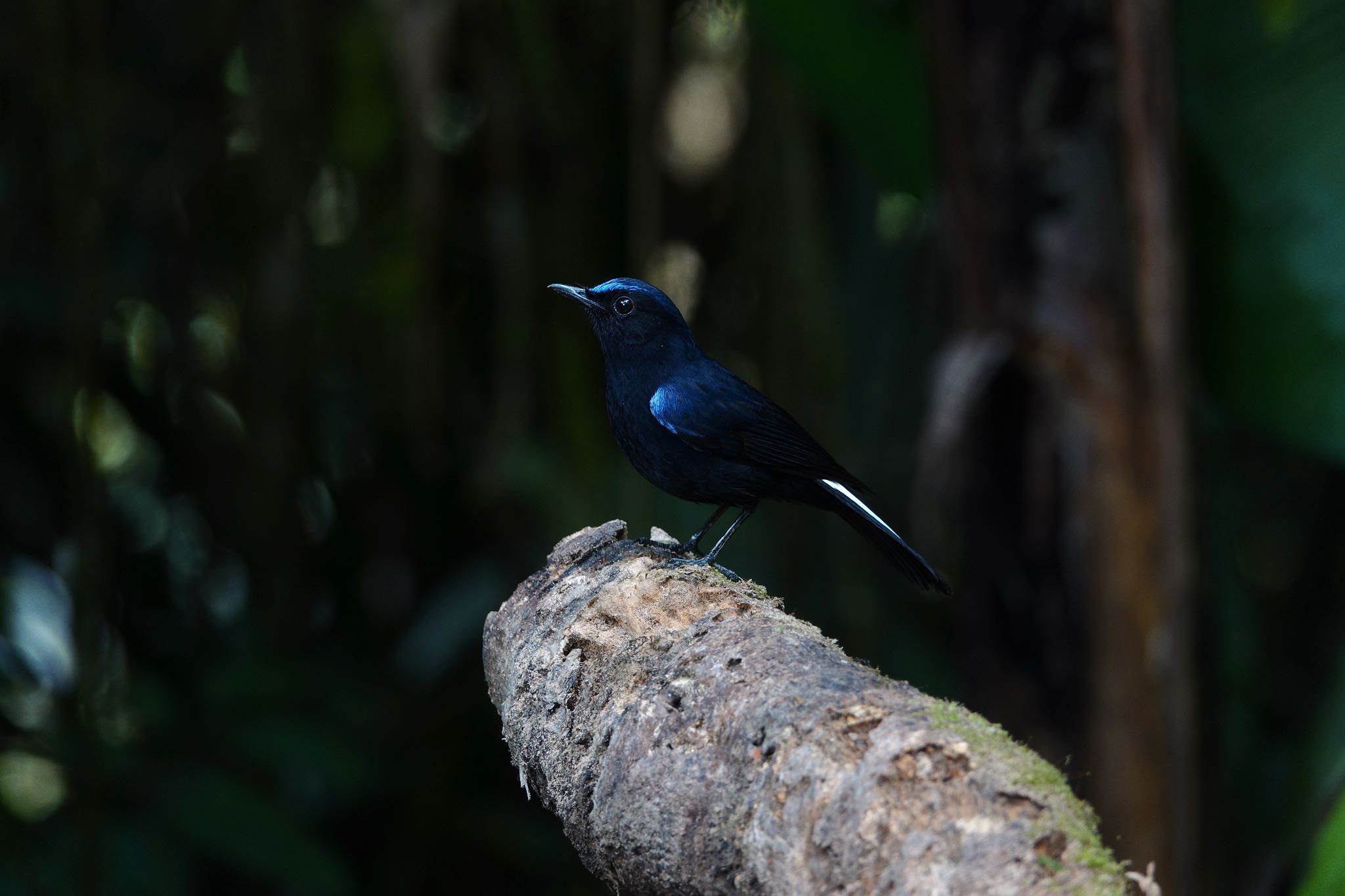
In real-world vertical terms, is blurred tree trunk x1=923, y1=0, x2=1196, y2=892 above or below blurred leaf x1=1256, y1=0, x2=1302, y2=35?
below

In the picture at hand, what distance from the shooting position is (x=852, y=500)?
10.4 feet

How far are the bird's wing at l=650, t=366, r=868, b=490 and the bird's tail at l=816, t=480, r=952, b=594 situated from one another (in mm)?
80

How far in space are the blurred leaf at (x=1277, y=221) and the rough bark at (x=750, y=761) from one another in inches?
76.0

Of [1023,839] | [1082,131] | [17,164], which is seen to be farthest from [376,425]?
[1023,839]

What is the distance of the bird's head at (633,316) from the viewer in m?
3.46

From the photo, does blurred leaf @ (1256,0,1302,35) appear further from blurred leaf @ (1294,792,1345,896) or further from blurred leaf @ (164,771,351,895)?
blurred leaf @ (164,771,351,895)

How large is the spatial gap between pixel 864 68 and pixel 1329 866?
278cm

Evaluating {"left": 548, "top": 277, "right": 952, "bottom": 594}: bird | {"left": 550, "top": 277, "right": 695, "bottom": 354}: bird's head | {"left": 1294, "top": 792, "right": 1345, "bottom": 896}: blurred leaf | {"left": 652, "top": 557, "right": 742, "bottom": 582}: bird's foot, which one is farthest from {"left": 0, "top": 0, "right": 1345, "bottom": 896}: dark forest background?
{"left": 652, "top": 557, "right": 742, "bottom": 582}: bird's foot

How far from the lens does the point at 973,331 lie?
3500 mm

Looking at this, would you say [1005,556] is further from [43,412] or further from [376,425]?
[43,412]

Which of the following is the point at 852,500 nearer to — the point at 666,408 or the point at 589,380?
the point at 666,408

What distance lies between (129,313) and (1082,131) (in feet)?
13.5

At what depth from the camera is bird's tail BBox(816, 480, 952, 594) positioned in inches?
116

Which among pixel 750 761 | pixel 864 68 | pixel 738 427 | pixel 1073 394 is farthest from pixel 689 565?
pixel 864 68
